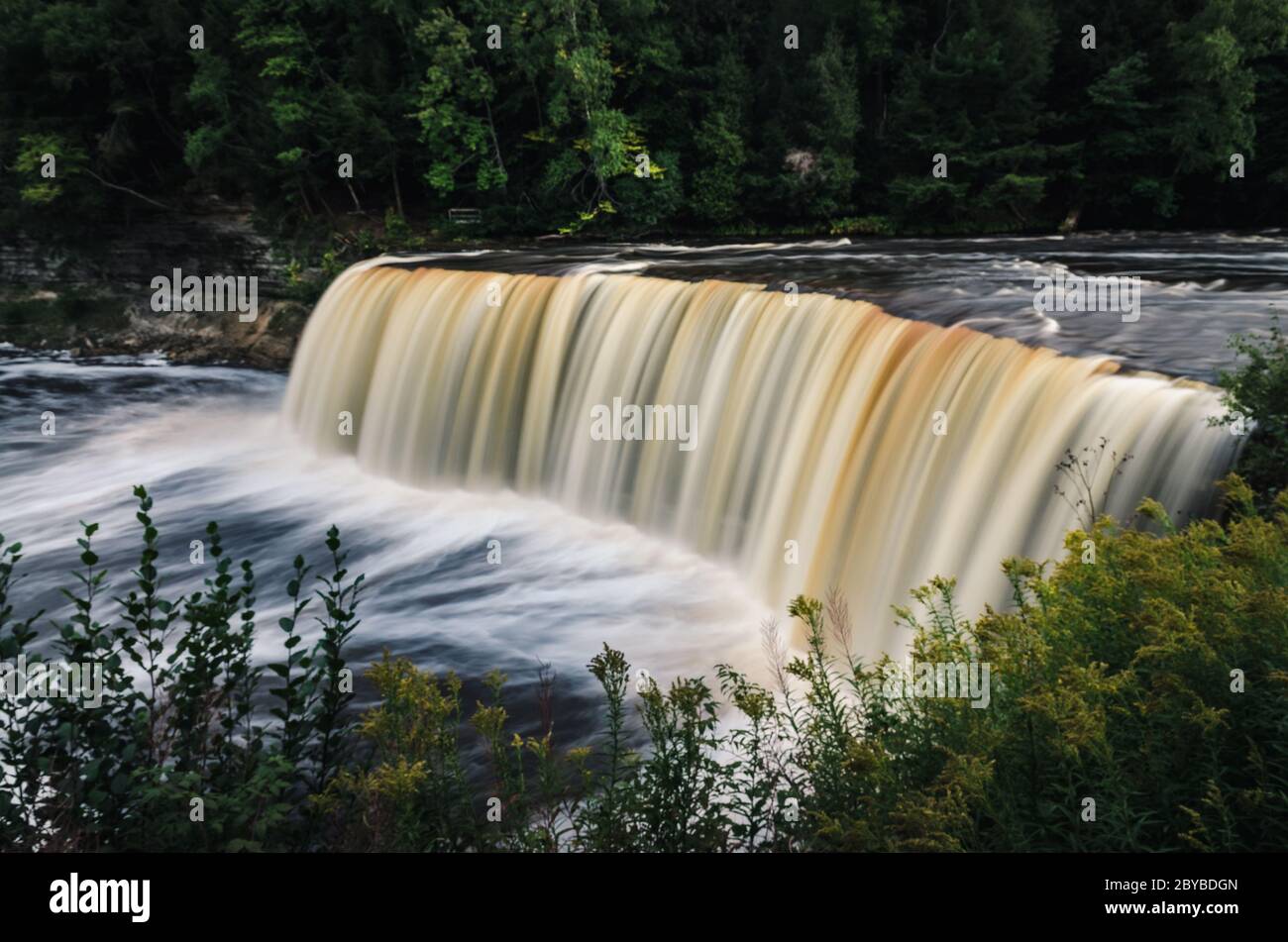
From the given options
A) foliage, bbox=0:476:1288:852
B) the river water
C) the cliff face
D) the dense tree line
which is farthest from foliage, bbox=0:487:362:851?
the dense tree line

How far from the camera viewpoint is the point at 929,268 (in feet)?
52.0

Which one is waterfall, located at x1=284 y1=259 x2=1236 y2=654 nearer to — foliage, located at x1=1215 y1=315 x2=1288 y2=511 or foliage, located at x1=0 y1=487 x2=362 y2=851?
foliage, located at x1=1215 y1=315 x2=1288 y2=511

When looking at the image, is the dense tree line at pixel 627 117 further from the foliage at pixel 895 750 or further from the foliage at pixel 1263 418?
the foliage at pixel 895 750

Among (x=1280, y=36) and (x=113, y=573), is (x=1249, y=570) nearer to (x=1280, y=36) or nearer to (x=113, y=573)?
(x=113, y=573)

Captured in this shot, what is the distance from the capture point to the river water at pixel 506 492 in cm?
992

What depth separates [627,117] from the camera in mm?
26531

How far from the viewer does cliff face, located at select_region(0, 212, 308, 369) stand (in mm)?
23484

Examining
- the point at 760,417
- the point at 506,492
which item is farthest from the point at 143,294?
the point at 760,417

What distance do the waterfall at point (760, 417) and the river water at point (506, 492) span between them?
0.51 metres

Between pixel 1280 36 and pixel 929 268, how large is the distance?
14.3 m

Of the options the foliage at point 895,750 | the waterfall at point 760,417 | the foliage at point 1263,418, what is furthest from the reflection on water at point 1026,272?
the foliage at point 895,750

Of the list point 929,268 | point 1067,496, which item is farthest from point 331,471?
point 1067,496

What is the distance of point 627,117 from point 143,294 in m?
12.0

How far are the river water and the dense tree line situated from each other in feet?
14.3
